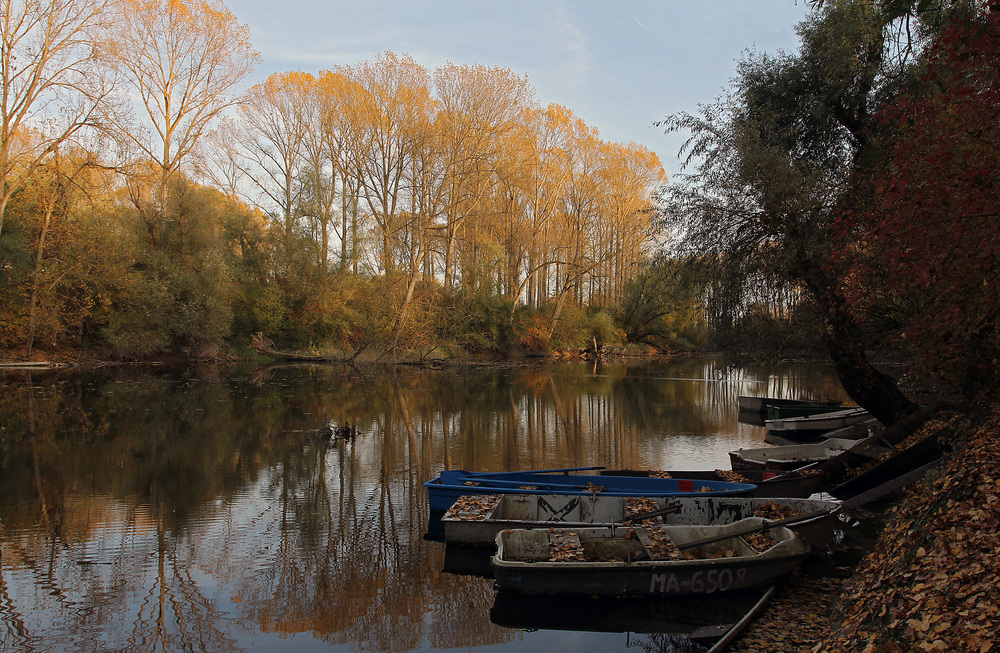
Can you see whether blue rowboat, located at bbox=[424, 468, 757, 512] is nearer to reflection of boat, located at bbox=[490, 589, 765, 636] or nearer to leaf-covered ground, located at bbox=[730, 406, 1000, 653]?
leaf-covered ground, located at bbox=[730, 406, 1000, 653]

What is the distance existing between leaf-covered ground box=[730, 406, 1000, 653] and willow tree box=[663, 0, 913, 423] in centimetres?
450

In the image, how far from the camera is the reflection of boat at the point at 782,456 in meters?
11.9

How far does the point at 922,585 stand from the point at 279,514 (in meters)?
8.55

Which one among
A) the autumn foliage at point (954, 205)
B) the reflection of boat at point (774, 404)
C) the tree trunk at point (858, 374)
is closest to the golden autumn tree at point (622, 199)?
the reflection of boat at point (774, 404)

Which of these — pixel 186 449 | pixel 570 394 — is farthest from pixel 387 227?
pixel 186 449

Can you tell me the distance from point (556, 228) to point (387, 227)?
16.7 meters

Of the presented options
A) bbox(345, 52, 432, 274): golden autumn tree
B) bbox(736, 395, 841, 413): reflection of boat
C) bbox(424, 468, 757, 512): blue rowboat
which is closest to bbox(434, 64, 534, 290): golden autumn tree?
bbox(345, 52, 432, 274): golden autumn tree

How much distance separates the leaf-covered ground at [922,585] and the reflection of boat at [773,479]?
6.61 feet

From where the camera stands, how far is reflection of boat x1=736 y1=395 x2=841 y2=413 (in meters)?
20.4

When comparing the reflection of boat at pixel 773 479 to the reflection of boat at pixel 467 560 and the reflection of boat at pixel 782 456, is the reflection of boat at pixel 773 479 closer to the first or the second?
the reflection of boat at pixel 782 456

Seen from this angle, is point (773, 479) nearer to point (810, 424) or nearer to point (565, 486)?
point (565, 486)

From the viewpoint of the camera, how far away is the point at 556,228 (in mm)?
49875

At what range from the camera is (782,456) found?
40.8 ft

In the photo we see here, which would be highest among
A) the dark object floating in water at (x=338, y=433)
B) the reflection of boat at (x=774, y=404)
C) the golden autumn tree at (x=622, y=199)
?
the golden autumn tree at (x=622, y=199)
